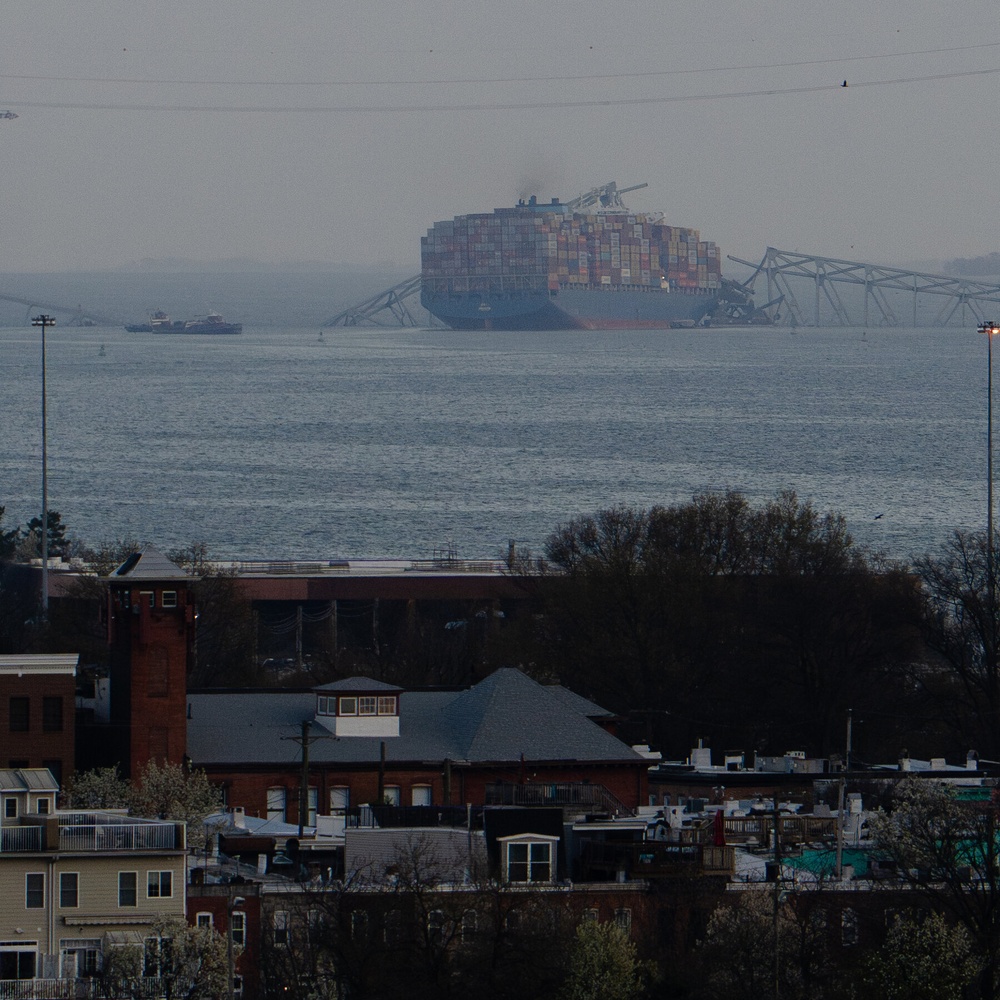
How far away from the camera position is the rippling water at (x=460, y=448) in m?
78.1

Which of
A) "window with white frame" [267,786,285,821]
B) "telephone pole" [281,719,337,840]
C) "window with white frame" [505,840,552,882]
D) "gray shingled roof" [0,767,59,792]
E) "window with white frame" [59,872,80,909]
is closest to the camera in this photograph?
"window with white frame" [59,872,80,909]

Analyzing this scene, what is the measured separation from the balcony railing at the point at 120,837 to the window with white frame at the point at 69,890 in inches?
9.2

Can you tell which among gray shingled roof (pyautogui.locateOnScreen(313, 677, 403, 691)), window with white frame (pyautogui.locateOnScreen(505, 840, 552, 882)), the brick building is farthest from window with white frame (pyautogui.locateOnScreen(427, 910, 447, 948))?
gray shingled roof (pyautogui.locateOnScreen(313, 677, 403, 691))

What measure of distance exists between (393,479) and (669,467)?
9931 millimetres

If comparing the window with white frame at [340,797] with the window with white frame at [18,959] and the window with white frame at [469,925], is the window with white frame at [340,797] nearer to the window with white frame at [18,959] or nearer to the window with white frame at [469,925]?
the window with white frame at [469,925]

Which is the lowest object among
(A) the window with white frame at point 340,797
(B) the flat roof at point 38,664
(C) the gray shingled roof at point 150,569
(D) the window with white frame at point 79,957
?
(D) the window with white frame at point 79,957

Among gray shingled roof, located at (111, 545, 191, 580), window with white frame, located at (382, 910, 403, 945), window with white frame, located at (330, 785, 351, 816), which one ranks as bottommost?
window with white frame, located at (382, 910, 403, 945)

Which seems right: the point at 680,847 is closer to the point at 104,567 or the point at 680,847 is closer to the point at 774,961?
the point at 774,961

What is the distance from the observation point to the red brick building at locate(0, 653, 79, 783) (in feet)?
91.4

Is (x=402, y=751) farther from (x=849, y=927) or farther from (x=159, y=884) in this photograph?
(x=849, y=927)

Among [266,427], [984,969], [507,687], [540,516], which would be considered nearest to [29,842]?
[984,969]

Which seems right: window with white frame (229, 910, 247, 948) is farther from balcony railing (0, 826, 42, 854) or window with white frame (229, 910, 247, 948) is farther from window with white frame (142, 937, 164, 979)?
balcony railing (0, 826, 42, 854)

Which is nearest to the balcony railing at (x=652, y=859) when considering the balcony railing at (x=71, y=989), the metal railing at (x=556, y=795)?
the metal railing at (x=556, y=795)

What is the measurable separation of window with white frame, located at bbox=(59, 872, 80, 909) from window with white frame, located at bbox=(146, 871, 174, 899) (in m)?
0.54
